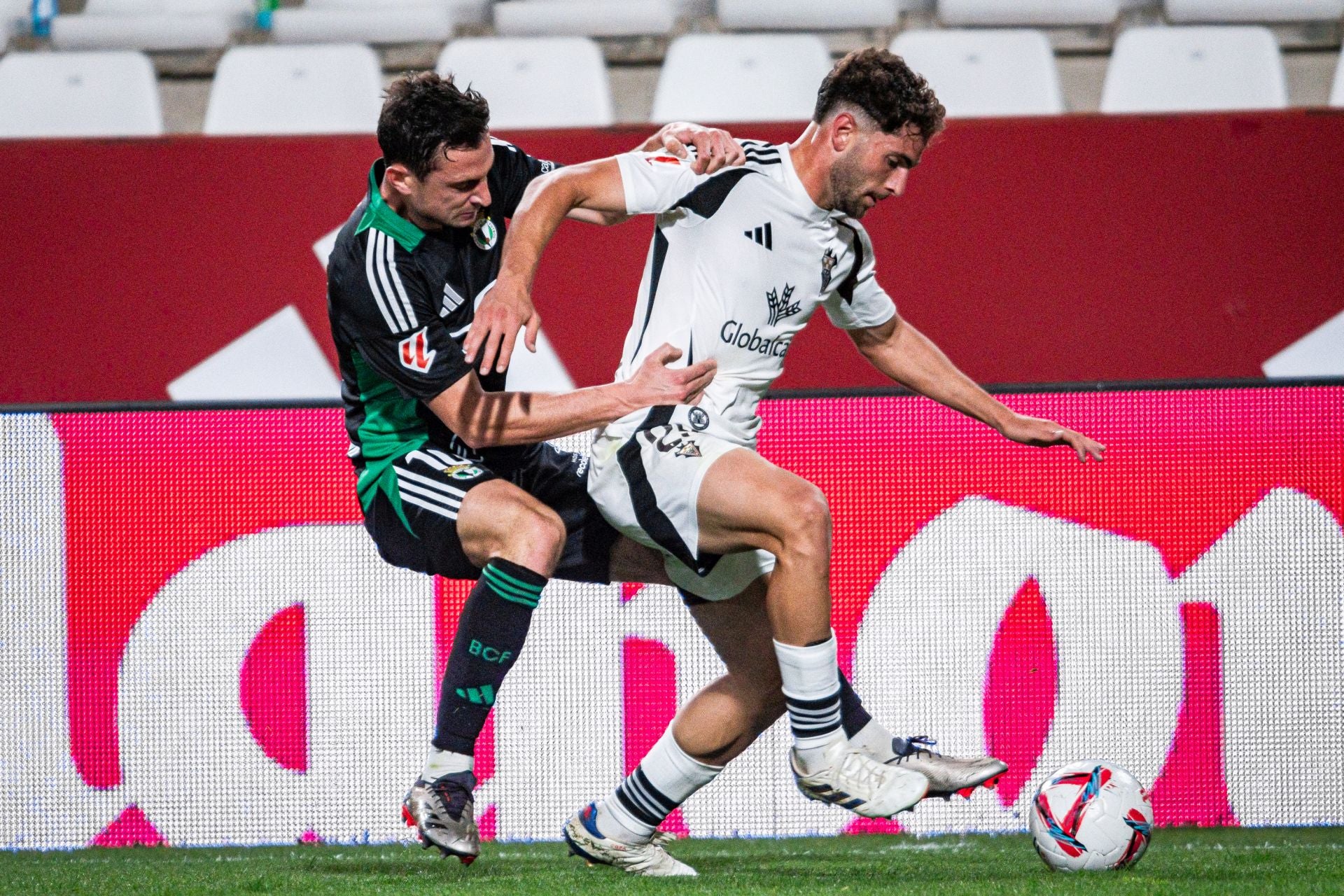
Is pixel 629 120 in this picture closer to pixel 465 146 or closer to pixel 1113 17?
pixel 1113 17

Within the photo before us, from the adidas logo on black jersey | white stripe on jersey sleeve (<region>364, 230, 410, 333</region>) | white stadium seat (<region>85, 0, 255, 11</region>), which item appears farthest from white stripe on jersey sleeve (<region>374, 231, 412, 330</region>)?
white stadium seat (<region>85, 0, 255, 11</region>)

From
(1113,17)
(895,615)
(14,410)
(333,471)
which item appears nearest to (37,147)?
(14,410)

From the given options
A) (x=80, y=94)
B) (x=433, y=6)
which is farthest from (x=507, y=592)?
(x=433, y=6)

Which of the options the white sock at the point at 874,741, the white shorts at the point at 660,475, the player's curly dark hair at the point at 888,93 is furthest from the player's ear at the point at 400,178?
the white sock at the point at 874,741

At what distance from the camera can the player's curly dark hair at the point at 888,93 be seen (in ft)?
11.2

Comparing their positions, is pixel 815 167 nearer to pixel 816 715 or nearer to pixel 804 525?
pixel 804 525

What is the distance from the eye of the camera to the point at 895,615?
15.5 feet

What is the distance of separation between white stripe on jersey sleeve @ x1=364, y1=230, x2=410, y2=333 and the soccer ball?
202 centimetres

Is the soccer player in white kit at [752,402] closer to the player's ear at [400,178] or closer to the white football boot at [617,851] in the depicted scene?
the white football boot at [617,851]

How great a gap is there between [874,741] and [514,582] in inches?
40.8

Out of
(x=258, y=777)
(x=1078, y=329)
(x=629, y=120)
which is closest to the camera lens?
(x=258, y=777)

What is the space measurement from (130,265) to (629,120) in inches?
106

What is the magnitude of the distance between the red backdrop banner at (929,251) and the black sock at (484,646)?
7.03 feet

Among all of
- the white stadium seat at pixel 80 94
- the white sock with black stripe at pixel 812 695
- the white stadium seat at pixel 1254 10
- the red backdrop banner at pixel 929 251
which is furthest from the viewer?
the white stadium seat at pixel 1254 10
